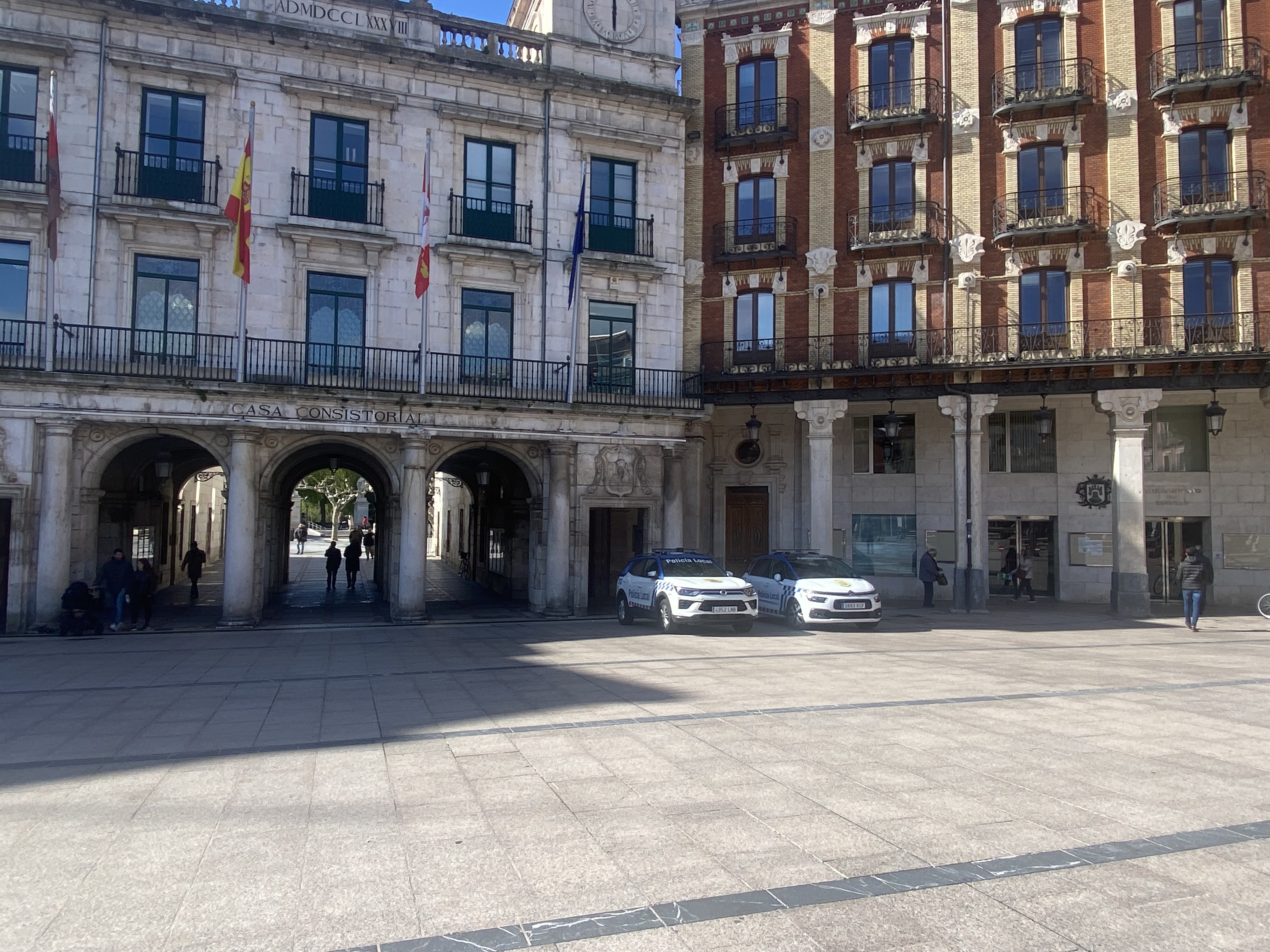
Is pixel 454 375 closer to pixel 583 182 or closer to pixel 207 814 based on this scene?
pixel 583 182

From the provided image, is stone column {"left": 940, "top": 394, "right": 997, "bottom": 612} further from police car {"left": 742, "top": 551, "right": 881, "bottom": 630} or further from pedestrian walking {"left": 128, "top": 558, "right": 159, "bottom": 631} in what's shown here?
pedestrian walking {"left": 128, "top": 558, "right": 159, "bottom": 631}

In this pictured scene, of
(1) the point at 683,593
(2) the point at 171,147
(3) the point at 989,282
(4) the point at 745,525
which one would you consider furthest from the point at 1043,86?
(2) the point at 171,147

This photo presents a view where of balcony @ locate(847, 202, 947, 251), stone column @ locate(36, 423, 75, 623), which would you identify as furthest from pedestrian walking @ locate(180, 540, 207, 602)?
balcony @ locate(847, 202, 947, 251)

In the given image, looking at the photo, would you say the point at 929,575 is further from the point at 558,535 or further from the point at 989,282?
the point at 558,535

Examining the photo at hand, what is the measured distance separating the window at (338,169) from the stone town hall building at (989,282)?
960 cm

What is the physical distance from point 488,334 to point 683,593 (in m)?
9.18

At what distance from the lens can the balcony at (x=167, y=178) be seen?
19.9m

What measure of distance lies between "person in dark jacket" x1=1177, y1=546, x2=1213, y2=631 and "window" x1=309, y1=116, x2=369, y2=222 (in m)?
20.9

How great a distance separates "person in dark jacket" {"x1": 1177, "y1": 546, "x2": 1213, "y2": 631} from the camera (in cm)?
1897

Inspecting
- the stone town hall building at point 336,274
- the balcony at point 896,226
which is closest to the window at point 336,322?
the stone town hall building at point 336,274

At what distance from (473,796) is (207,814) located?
6.43 ft

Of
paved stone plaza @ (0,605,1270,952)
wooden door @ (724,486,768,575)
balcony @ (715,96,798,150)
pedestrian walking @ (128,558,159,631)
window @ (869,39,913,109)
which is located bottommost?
paved stone plaza @ (0,605,1270,952)

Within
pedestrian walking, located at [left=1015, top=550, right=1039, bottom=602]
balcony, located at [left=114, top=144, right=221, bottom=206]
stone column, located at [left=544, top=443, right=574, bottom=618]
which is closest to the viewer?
balcony, located at [left=114, top=144, right=221, bottom=206]

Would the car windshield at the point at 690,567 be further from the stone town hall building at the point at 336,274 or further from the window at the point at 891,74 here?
the window at the point at 891,74
